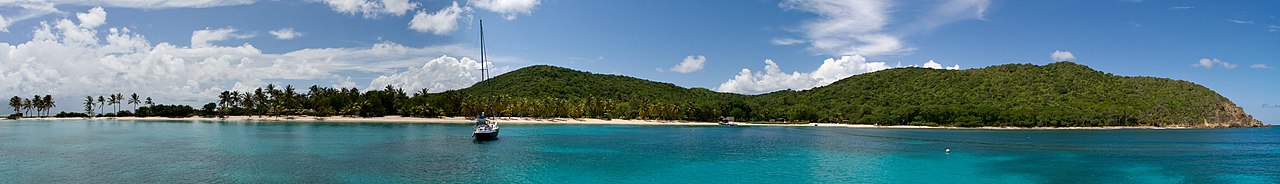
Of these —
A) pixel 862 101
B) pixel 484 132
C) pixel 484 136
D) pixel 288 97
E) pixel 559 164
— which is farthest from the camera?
pixel 862 101

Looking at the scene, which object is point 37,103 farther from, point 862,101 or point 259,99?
point 862,101

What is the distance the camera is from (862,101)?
561 feet

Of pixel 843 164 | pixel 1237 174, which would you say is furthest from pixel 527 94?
pixel 1237 174

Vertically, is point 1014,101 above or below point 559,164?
above

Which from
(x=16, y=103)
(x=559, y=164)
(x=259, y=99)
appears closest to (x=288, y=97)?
(x=259, y=99)

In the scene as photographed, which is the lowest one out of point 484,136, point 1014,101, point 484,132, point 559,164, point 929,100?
point 559,164

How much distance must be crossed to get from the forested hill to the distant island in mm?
270

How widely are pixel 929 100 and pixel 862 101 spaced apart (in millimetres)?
15537

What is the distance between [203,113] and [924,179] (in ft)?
442

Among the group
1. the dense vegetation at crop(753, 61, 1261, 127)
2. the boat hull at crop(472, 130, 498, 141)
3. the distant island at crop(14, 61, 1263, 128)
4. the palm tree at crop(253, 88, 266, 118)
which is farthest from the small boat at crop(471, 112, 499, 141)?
the dense vegetation at crop(753, 61, 1261, 127)

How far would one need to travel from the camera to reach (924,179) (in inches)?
1448

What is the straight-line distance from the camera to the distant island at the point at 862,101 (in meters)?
133

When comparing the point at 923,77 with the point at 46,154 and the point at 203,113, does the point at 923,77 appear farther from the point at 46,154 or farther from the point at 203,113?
the point at 46,154

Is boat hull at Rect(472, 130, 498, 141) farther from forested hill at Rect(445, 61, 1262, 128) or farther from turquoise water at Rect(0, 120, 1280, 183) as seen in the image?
forested hill at Rect(445, 61, 1262, 128)
